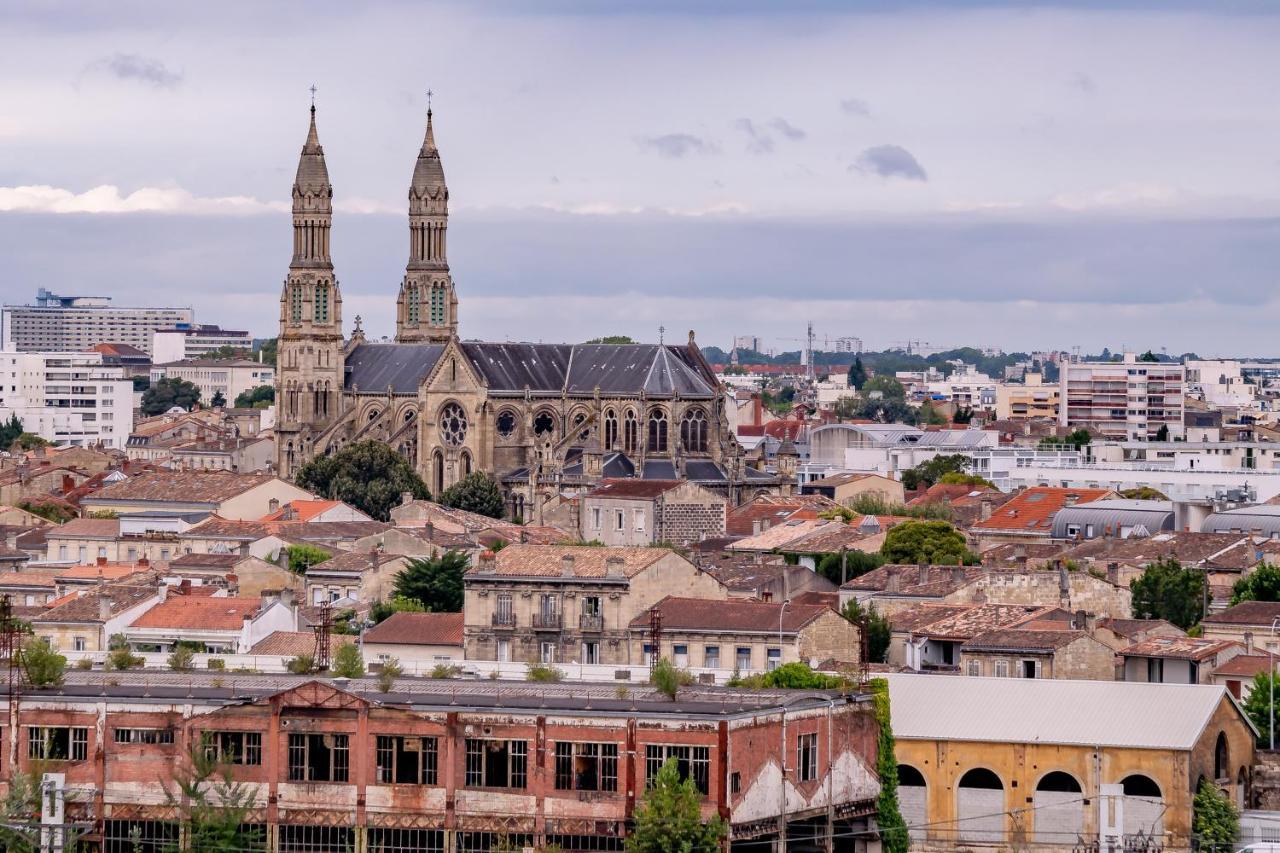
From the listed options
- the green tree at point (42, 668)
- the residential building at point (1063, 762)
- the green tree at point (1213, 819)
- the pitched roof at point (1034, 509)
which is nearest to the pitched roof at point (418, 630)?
the residential building at point (1063, 762)

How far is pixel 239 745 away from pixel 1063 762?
17342 mm

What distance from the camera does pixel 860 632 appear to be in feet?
290

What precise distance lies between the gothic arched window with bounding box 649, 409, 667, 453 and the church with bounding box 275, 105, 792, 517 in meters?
0.10

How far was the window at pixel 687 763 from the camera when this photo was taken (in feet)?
218

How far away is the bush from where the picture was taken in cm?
7798

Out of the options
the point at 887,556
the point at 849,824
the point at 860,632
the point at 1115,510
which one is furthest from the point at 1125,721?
the point at 1115,510

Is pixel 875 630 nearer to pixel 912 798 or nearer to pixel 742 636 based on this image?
pixel 742 636

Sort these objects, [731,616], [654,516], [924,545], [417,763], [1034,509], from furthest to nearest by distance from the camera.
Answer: [1034,509] → [654,516] → [924,545] → [731,616] → [417,763]

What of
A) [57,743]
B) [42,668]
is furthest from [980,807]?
[42,668]

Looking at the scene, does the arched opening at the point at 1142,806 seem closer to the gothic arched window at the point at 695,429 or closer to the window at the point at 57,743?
the window at the point at 57,743

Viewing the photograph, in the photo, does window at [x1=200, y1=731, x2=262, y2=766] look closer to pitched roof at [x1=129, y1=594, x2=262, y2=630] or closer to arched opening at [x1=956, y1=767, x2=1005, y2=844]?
arched opening at [x1=956, y1=767, x2=1005, y2=844]

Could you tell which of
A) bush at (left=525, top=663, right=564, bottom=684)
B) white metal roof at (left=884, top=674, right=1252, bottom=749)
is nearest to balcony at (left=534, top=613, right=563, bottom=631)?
bush at (left=525, top=663, right=564, bottom=684)

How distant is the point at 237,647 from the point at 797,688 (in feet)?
74.5

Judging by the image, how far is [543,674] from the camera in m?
78.3
